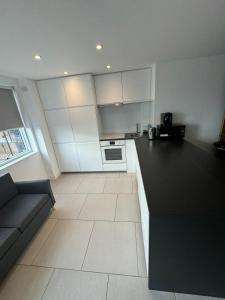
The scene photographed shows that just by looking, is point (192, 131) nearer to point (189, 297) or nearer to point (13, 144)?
point (189, 297)

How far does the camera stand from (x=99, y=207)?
2.35 meters

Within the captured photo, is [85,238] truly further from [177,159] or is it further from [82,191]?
[177,159]

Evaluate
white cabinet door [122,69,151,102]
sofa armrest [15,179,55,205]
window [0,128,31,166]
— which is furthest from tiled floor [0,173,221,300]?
white cabinet door [122,69,151,102]

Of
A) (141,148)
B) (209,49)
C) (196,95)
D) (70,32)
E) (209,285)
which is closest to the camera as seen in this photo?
(209,285)

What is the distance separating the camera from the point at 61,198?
2736 mm

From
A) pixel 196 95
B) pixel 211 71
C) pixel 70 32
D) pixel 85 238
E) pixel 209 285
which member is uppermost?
pixel 70 32

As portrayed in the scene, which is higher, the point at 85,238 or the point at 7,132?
the point at 7,132

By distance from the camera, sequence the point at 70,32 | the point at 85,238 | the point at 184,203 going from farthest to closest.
Answer: the point at 85,238
the point at 70,32
the point at 184,203

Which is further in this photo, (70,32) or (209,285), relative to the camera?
(70,32)

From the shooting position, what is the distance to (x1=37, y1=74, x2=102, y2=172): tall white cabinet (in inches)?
115

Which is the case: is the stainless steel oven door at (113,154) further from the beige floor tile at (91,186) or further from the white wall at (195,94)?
the white wall at (195,94)

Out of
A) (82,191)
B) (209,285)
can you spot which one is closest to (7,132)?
(82,191)

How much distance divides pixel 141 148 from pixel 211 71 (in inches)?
79.7

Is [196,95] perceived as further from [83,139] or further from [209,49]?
[83,139]
